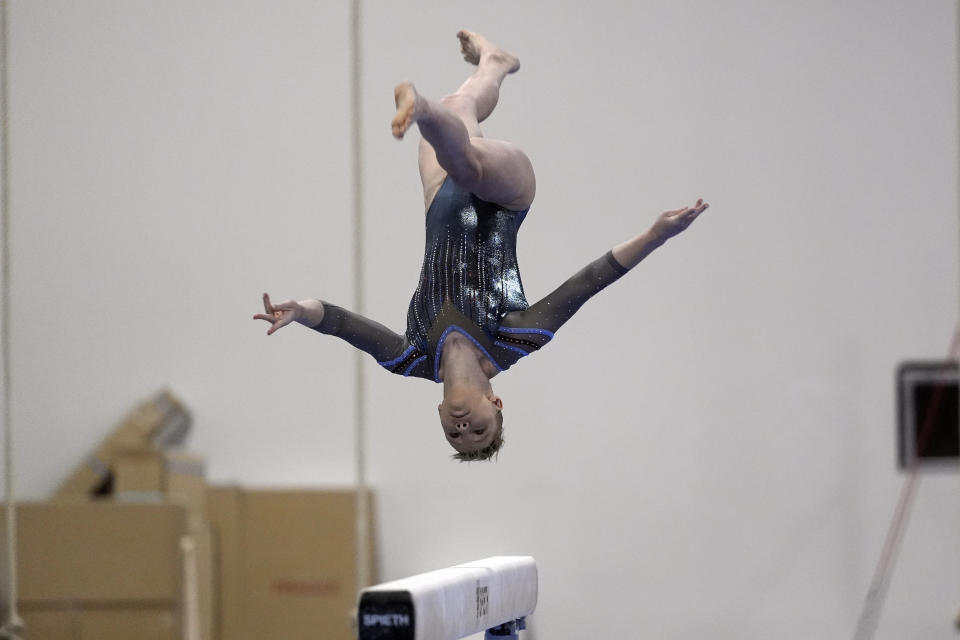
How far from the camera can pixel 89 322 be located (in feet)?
18.8

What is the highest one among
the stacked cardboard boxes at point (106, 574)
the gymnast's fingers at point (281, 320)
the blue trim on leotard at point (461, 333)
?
the gymnast's fingers at point (281, 320)

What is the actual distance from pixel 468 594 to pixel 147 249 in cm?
329

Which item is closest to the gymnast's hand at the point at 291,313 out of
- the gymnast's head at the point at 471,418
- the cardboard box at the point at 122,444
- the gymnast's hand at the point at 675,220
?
the gymnast's head at the point at 471,418

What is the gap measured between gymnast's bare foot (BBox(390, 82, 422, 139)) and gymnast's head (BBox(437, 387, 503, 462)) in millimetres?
768

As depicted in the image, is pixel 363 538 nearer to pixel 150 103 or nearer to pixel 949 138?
pixel 150 103

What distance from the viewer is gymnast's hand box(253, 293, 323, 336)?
9.39ft

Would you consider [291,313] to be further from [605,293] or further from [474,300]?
[605,293]

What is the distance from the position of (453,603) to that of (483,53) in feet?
5.32

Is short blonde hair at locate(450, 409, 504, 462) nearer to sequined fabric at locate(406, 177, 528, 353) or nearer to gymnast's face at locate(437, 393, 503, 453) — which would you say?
gymnast's face at locate(437, 393, 503, 453)

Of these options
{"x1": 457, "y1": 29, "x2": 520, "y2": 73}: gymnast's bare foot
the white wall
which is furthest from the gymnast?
the white wall

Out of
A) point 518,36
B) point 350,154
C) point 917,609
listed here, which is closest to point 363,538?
point 350,154

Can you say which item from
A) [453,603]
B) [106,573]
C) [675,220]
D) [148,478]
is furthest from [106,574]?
[675,220]

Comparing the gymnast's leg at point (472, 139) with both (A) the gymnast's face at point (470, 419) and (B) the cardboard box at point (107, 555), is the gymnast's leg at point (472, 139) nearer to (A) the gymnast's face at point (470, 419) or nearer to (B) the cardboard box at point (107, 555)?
(A) the gymnast's face at point (470, 419)

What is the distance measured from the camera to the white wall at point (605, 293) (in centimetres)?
552
